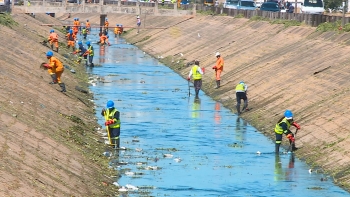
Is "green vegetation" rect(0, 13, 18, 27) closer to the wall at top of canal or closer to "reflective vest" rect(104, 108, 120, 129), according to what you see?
the wall at top of canal

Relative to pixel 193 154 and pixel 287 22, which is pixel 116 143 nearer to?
pixel 193 154

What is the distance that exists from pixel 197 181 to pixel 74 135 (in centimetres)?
510

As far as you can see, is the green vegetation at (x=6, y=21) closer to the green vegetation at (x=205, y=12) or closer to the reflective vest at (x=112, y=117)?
the green vegetation at (x=205, y=12)

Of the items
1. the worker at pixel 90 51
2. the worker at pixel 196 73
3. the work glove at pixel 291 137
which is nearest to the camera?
the work glove at pixel 291 137

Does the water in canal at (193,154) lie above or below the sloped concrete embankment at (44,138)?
below

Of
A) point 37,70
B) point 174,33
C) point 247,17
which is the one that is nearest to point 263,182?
point 37,70

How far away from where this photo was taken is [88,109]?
36062mm

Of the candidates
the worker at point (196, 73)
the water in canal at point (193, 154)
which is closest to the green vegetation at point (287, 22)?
the water in canal at point (193, 154)

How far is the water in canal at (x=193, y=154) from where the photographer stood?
74.5ft

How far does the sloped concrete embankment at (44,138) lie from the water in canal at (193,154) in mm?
977

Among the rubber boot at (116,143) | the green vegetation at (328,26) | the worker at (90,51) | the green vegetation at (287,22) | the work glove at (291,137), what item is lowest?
the worker at (90,51)

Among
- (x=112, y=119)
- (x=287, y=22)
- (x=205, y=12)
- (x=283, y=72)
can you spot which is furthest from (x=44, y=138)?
(x=205, y=12)

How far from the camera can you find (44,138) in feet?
78.3

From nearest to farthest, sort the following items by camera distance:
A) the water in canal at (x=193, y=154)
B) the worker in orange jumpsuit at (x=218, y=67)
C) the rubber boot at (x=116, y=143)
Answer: the water in canal at (x=193, y=154) → the rubber boot at (x=116, y=143) → the worker in orange jumpsuit at (x=218, y=67)
